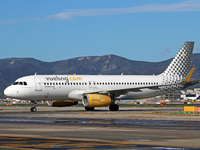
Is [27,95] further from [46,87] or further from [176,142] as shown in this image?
[176,142]

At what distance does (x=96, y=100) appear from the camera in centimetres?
5938

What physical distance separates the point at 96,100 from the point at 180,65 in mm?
17878

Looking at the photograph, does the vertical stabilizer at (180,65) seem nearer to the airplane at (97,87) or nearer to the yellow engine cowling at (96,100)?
the airplane at (97,87)

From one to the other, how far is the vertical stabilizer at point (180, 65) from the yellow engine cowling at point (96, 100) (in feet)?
45.0

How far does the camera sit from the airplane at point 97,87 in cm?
6053

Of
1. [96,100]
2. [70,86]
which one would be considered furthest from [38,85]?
[96,100]

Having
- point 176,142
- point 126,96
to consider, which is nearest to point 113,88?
point 126,96

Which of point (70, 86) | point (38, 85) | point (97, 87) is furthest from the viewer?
point (97, 87)

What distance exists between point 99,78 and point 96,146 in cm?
4637

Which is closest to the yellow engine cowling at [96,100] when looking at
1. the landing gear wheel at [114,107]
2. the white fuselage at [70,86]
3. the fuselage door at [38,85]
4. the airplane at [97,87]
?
the airplane at [97,87]

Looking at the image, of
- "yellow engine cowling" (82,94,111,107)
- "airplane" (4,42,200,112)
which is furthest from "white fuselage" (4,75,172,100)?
"yellow engine cowling" (82,94,111,107)

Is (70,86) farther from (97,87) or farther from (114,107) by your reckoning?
(114,107)

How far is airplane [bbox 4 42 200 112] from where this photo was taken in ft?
199

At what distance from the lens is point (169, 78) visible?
70312 mm
